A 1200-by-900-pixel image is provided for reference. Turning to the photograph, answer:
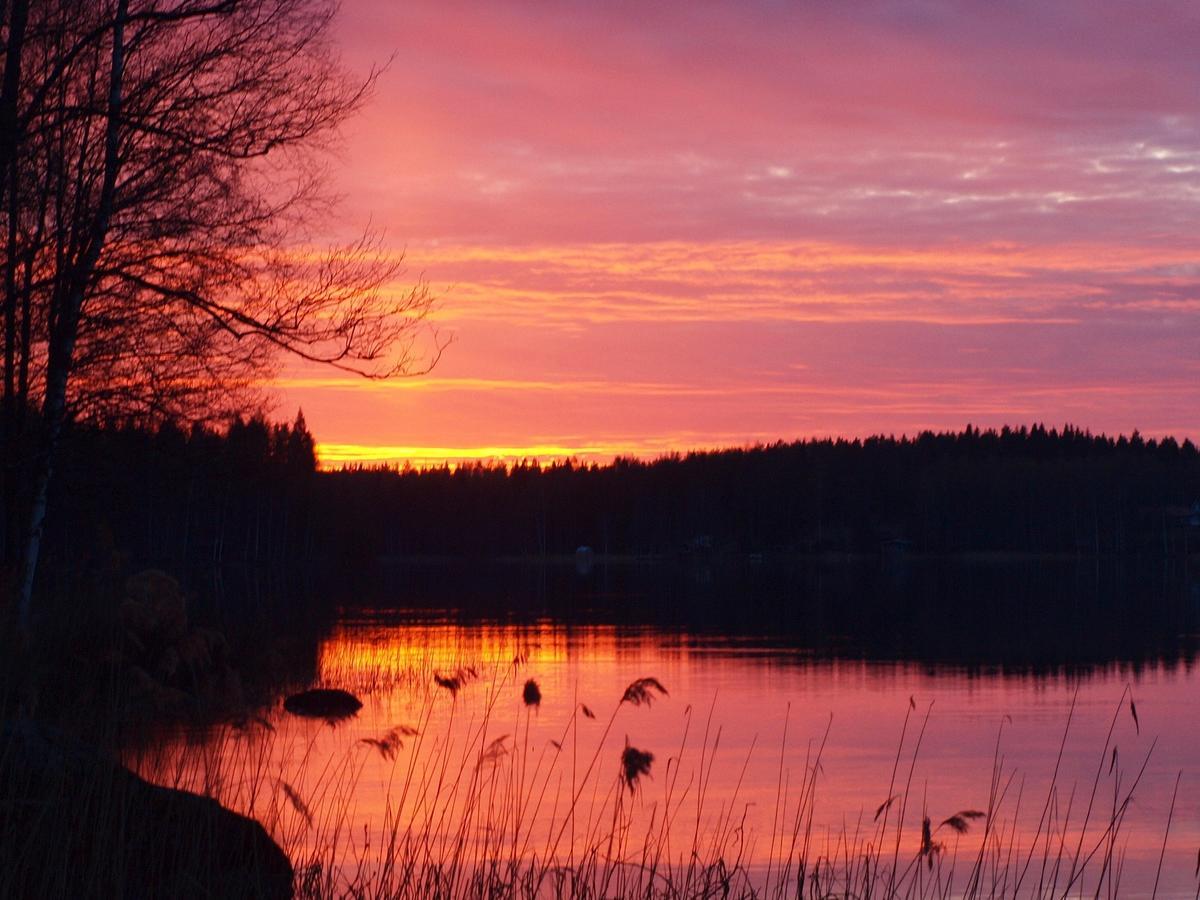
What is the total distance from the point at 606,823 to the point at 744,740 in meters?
7.90

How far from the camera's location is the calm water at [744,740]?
13.5m

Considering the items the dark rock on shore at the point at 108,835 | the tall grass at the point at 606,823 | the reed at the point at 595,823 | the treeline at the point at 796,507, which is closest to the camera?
the dark rock on shore at the point at 108,835

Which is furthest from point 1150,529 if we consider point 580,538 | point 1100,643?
point 1100,643

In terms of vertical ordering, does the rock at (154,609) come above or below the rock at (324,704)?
above

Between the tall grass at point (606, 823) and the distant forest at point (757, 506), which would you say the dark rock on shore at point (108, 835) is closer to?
the tall grass at point (606, 823)

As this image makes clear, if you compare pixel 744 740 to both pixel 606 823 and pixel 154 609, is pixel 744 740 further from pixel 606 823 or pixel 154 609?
pixel 154 609

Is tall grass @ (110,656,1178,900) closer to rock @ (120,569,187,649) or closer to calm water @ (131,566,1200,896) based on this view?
calm water @ (131,566,1200,896)

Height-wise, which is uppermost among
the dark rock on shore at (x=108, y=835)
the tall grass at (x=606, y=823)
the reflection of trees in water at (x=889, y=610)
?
the dark rock on shore at (x=108, y=835)

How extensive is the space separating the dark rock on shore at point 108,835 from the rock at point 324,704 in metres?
13.7

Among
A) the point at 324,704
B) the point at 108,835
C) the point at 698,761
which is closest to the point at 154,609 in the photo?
the point at 324,704

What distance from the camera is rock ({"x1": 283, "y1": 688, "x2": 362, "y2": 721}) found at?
77.5 feet

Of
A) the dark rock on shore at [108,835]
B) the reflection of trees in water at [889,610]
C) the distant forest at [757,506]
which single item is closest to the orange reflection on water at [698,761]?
the dark rock on shore at [108,835]

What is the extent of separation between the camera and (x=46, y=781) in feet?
30.8

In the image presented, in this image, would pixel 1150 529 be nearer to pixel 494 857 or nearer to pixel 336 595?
pixel 336 595
